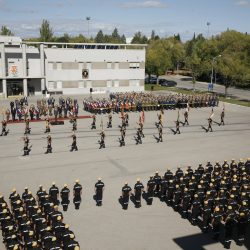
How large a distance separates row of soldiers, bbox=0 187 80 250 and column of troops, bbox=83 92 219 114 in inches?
978

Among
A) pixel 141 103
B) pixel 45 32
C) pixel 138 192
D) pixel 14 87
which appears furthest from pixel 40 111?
pixel 45 32

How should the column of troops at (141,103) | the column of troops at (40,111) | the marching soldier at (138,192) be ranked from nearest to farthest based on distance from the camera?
1. the marching soldier at (138,192)
2. the column of troops at (40,111)
3. the column of troops at (141,103)

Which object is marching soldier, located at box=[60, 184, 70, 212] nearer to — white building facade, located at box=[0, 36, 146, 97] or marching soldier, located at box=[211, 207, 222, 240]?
marching soldier, located at box=[211, 207, 222, 240]

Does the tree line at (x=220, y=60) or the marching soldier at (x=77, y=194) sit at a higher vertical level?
the tree line at (x=220, y=60)

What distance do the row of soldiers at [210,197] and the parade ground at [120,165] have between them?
0.44 meters

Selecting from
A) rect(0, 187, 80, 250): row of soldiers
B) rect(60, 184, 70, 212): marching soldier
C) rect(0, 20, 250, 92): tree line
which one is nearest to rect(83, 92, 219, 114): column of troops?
rect(0, 20, 250, 92): tree line

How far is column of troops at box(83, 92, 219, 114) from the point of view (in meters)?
40.0

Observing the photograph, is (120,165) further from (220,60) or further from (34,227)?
(220,60)

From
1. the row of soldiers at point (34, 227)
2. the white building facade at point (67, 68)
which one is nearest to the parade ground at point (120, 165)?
the row of soldiers at point (34, 227)

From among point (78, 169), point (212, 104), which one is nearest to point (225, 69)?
point (212, 104)

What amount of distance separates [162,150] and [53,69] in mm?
31222

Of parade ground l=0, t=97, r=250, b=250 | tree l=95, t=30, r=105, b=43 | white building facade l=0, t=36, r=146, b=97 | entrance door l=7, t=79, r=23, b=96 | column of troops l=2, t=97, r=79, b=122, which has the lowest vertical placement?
parade ground l=0, t=97, r=250, b=250

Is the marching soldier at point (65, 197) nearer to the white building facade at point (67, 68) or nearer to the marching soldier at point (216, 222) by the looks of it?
the marching soldier at point (216, 222)

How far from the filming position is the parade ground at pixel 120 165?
571 inches
